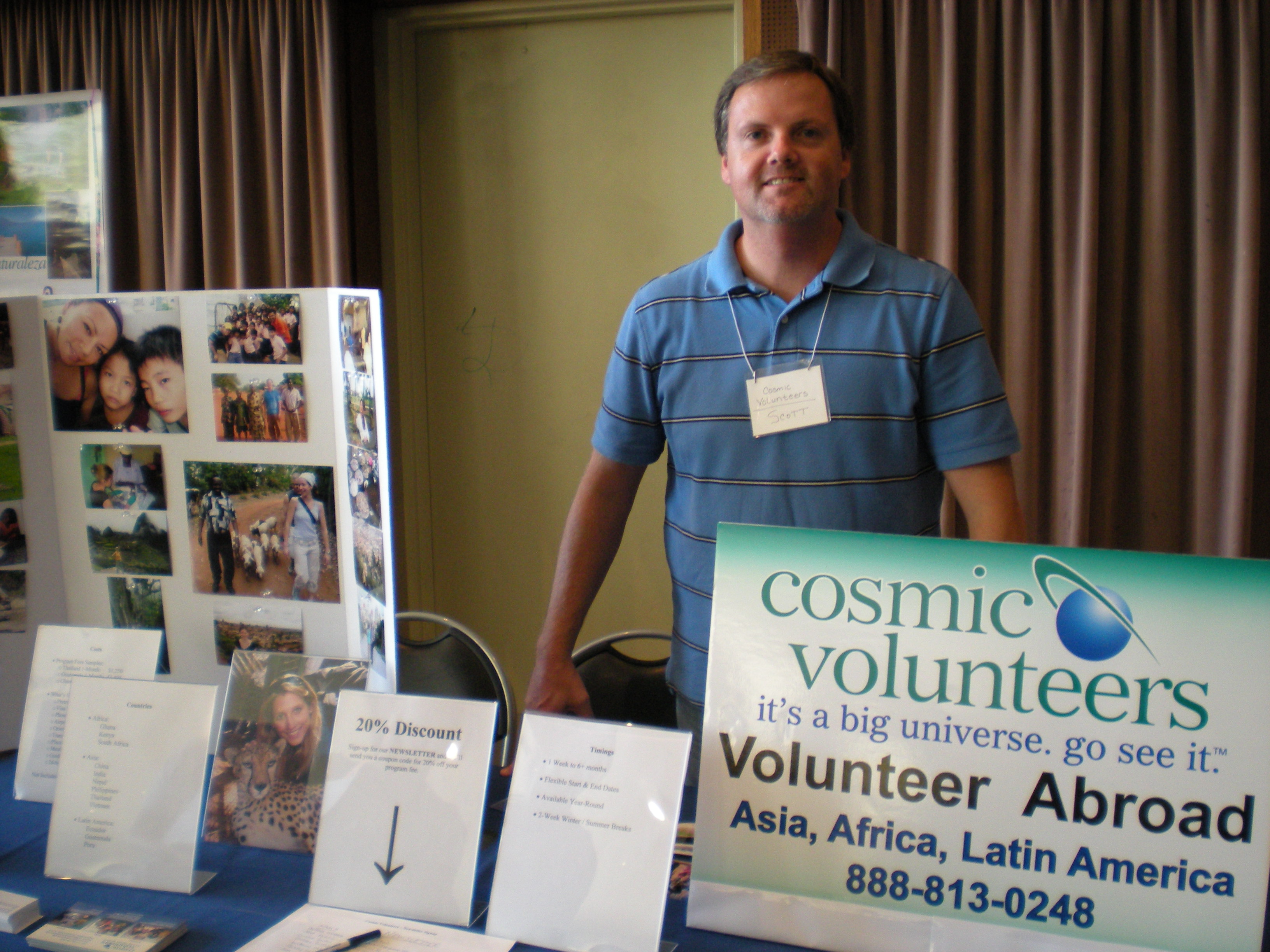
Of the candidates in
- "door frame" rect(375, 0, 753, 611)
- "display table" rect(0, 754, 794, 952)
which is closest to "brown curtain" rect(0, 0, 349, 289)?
"door frame" rect(375, 0, 753, 611)

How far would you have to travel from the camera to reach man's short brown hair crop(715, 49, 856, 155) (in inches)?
57.7

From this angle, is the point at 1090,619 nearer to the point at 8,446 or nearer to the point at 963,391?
the point at 963,391

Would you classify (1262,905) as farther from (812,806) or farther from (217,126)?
(217,126)

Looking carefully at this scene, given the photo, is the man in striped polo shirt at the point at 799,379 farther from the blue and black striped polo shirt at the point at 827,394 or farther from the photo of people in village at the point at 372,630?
the photo of people in village at the point at 372,630

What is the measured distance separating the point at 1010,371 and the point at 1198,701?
149cm

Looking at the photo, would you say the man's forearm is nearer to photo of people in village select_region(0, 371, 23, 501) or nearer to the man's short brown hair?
the man's short brown hair

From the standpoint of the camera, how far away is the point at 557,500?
2.85 m

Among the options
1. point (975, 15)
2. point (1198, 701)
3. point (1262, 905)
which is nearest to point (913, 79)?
point (975, 15)

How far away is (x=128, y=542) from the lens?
1.27 m

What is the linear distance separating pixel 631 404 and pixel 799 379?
31cm

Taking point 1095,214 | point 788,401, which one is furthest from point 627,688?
point 1095,214

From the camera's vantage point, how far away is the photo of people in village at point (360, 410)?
1.10m

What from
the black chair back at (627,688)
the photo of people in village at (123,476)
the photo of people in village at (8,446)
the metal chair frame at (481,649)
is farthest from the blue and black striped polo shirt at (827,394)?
the photo of people in village at (8,446)

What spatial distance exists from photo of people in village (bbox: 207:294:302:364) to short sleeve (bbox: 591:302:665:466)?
583 millimetres
